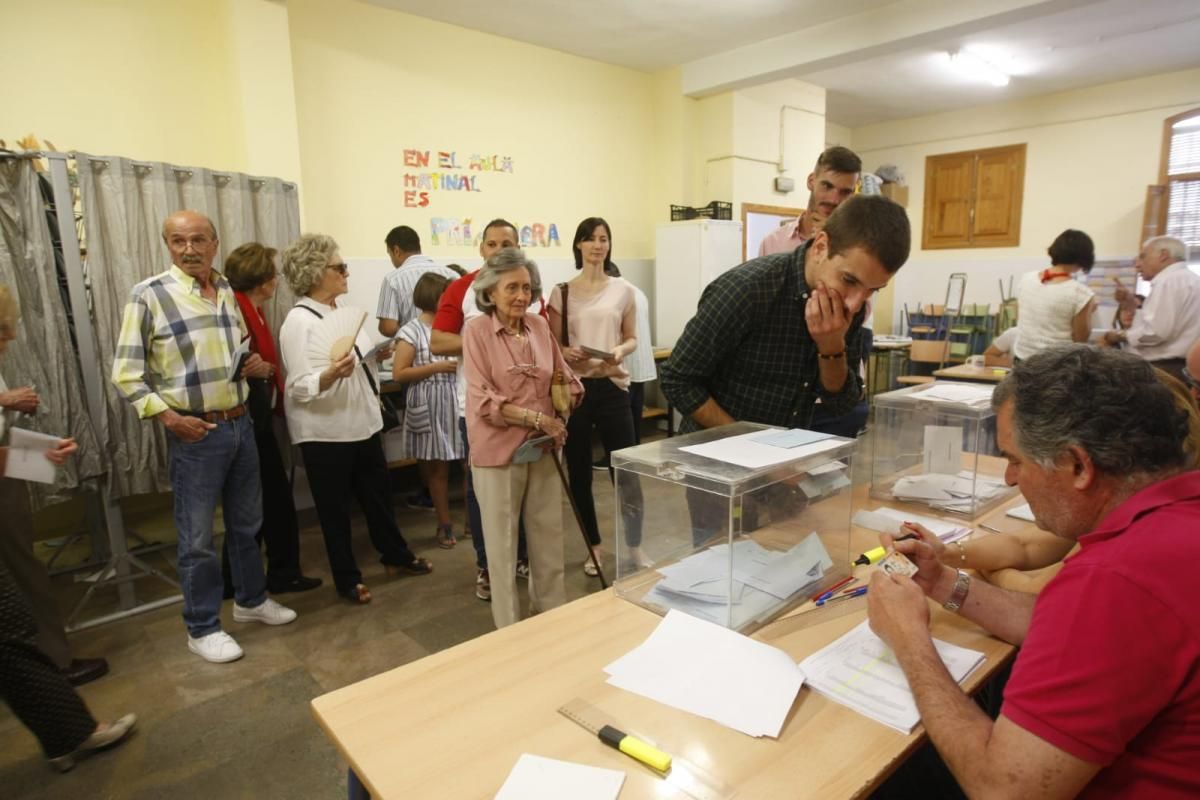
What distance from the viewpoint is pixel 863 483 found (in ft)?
6.69

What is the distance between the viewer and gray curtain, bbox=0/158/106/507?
259cm

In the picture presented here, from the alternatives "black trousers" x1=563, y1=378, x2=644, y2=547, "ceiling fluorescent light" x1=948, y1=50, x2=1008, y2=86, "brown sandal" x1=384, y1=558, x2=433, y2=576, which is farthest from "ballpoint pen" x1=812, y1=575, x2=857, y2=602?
"ceiling fluorescent light" x1=948, y1=50, x2=1008, y2=86

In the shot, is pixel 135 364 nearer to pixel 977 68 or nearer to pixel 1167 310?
pixel 1167 310

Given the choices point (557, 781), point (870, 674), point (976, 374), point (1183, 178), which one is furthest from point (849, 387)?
point (1183, 178)

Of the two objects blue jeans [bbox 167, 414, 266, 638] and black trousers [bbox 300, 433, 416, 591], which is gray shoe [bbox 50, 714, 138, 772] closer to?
blue jeans [bbox 167, 414, 266, 638]

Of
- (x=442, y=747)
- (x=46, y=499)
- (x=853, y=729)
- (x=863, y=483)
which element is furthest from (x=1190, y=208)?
(x=46, y=499)

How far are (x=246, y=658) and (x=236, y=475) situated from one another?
702 millimetres

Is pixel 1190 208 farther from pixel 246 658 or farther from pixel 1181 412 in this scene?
pixel 246 658

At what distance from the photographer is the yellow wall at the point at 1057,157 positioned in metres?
6.72

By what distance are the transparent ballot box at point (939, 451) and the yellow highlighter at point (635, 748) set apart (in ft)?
4.15

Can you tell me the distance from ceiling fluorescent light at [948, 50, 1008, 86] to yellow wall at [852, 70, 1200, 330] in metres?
0.99

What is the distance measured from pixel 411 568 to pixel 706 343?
88.5 inches

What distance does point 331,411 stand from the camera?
9.47 feet

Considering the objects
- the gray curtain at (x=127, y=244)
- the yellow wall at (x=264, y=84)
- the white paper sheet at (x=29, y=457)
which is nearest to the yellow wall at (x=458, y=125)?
the yellow wall at (x=264, y=84)
